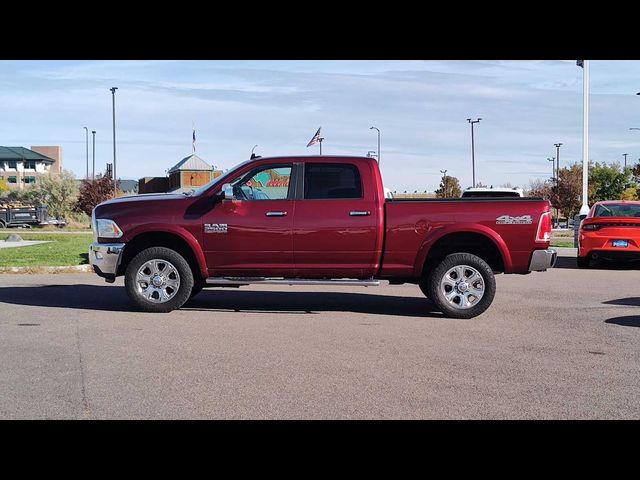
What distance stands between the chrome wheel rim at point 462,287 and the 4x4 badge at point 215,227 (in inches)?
120

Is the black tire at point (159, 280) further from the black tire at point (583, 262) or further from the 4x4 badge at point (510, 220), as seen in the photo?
the black tire at point (583, 262)

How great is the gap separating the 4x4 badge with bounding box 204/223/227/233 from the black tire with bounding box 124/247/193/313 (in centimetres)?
53

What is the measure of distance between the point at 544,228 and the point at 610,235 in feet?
23.1

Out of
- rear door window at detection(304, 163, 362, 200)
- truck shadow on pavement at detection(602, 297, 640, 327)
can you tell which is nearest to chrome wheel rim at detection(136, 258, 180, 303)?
rear door window at detection(304, 163, 362, 200)

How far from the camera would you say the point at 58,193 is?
60531mm

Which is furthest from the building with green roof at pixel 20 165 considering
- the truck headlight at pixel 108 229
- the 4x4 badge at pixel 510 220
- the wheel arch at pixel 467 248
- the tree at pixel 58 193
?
the 4x4 badge at pixel 510 220

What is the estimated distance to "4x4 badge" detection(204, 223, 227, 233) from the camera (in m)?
10.9

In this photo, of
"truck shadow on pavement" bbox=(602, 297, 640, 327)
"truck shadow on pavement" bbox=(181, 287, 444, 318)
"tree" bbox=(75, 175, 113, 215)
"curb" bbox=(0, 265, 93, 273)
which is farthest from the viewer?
"tree" bbox=(75, 175, 113, 215)

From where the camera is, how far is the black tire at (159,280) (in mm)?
10758

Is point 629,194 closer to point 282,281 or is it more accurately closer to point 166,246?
point 282,281

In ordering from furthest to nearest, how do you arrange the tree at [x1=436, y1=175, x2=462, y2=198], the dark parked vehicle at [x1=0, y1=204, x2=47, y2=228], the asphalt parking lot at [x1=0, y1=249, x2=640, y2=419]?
the tree at [x1=436, y1=175, x2=462, y2=198] < the dark parked vehicle at [x1=0, y1=204, x2=47, y2=228] < the asphalt parking lot at [x1=0, y1=249, x2=640, y2=419]

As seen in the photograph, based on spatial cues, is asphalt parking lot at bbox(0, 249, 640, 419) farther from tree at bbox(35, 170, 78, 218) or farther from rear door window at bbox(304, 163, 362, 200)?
tree at bbox(35, 170, 78, 218)
